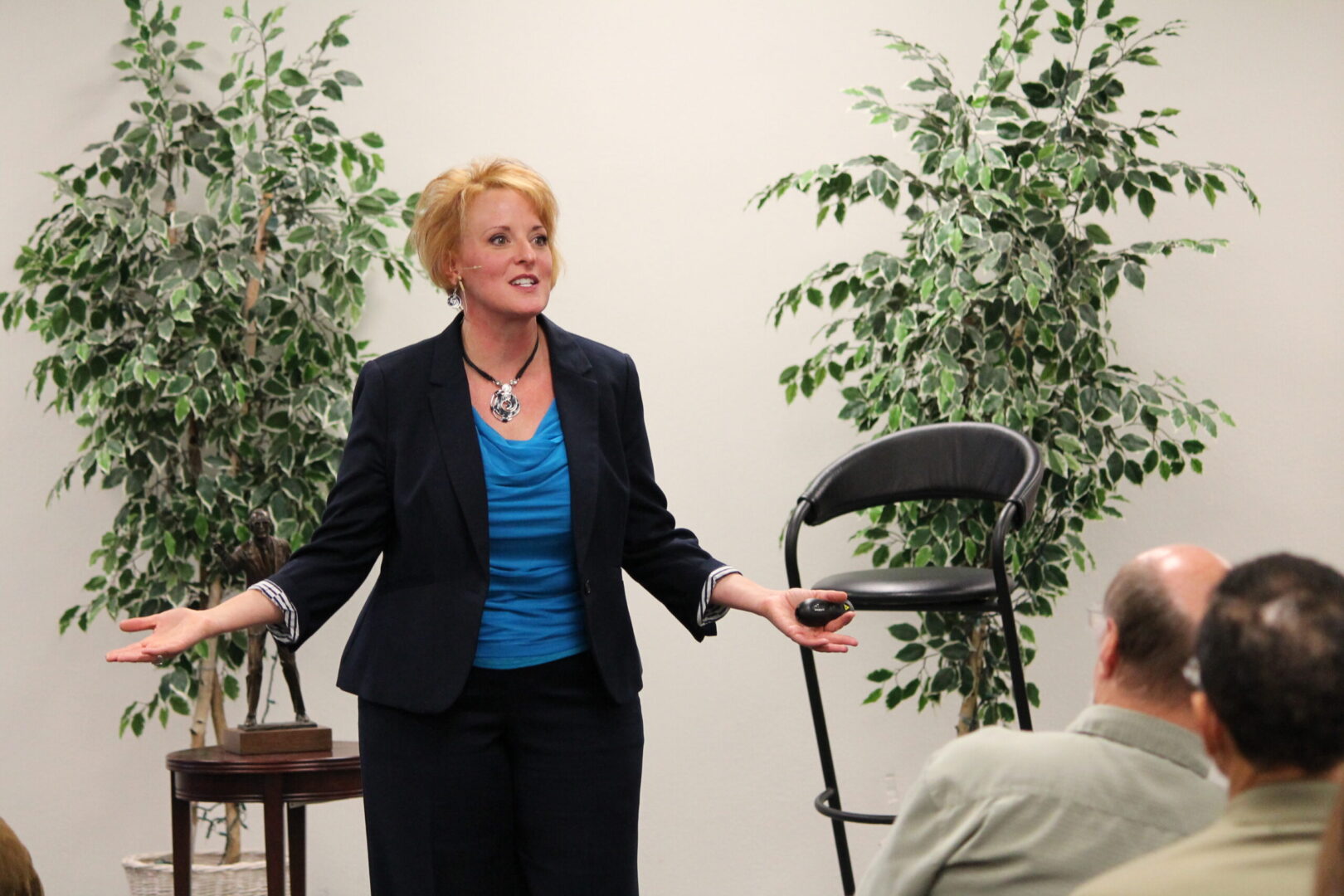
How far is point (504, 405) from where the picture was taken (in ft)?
6.13

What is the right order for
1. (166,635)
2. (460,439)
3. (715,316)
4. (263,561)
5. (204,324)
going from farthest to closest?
1. (715,316)
2. (204,324)
3. (263,561)
4. (460,439)
5. (166,635)

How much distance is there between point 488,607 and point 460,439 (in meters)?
0.23

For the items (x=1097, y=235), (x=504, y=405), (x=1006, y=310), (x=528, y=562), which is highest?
(x=1097, y=235)

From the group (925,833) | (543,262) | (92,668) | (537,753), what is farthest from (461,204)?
(92,668)

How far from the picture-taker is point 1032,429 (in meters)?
2.92

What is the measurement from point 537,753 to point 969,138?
175 cm

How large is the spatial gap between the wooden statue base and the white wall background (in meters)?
0.86

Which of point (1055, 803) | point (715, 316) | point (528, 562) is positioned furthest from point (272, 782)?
point (1055, 803)

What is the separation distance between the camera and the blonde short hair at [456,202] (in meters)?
1.93

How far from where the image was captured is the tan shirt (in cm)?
74

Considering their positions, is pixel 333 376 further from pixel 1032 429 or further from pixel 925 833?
pixel 925 833

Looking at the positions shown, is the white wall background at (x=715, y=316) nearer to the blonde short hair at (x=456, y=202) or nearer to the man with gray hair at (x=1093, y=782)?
the blonde short hair at (x=456, y=202)

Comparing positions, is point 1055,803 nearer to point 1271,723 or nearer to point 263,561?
point 1271,723

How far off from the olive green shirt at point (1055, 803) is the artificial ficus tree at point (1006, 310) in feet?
5.76
